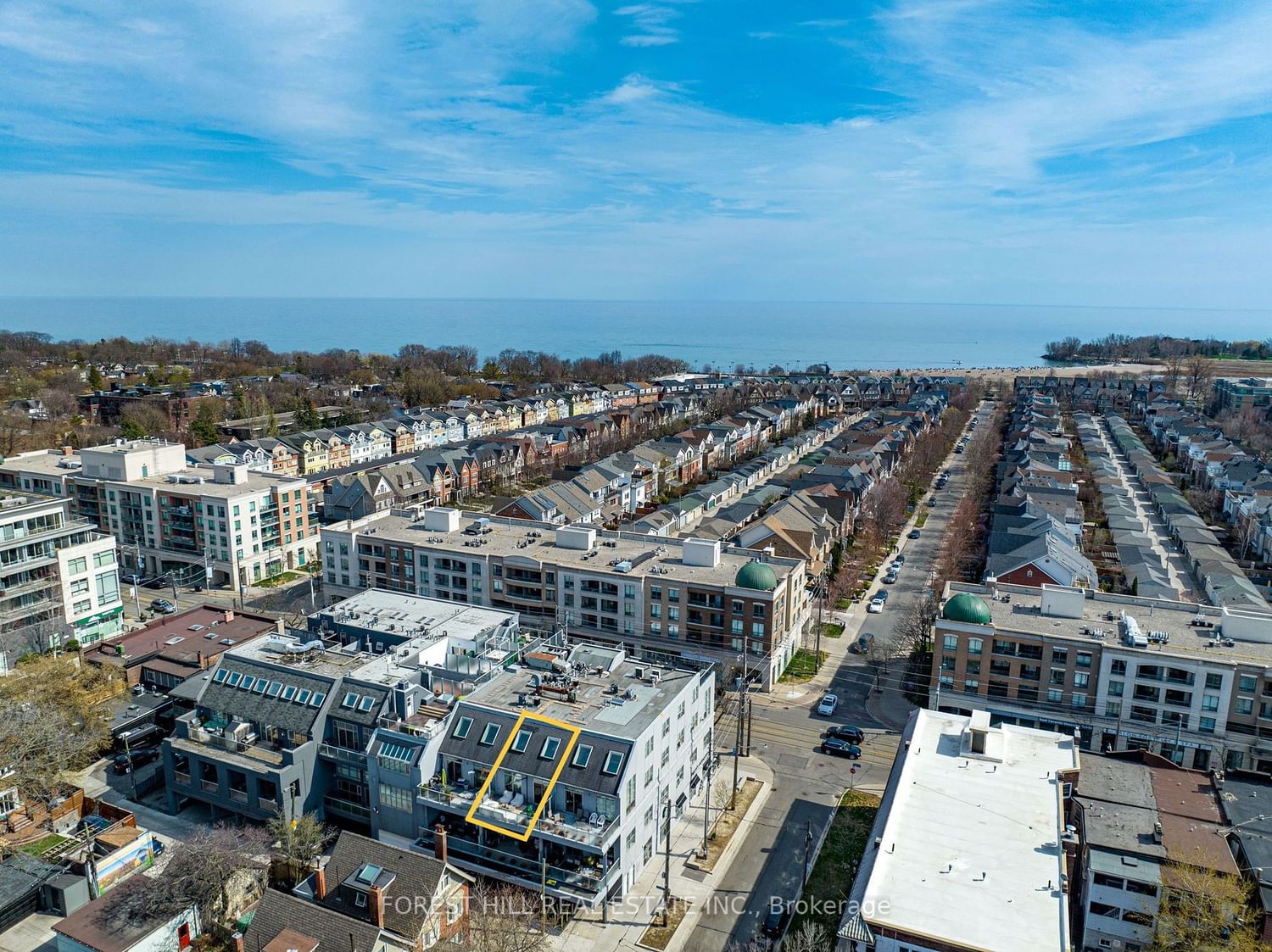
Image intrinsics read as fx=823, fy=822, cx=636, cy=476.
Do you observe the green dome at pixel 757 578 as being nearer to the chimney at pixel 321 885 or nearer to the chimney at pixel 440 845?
the chimney at pixel 440 845

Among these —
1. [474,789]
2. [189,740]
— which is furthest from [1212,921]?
[189,740]

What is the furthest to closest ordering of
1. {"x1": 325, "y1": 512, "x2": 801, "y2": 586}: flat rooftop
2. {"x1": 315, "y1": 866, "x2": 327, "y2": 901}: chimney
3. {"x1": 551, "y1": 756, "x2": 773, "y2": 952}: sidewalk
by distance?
{"x1": 325, "y1": 512, "x2": 801, "y2": 586}: flat rooftop < {"x1": 551, "y1": 756, "x2": 773, "y2": 952}: sidewalk < {"x1": 315, "y1": 866, "x2": 327, "y2": 901}: chimney

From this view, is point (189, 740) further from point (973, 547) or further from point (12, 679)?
point (973, 547)

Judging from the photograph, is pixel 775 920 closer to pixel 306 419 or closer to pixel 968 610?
pixel 968 610

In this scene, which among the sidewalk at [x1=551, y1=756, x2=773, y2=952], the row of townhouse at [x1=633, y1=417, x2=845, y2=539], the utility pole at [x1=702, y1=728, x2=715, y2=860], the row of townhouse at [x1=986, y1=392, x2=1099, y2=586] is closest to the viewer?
the sidewalk at [x1=551, y1=756, x2=773, y2=952]

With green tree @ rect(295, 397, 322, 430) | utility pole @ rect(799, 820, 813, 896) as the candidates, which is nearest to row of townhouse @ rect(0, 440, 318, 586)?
utility pole @ rect(799, 820, 813, 896)

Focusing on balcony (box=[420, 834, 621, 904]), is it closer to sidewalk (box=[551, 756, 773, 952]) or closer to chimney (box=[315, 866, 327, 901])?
sidewalk (box=[551, 756, 773, 952])
